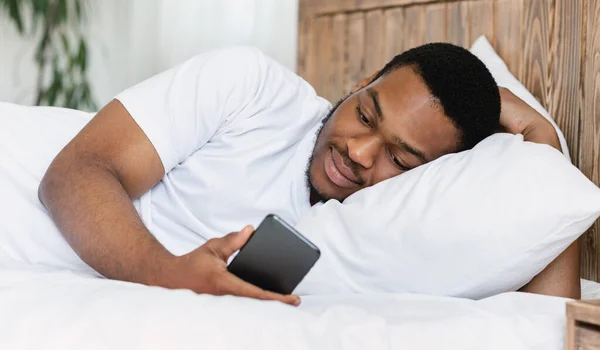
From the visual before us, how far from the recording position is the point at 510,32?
1.70m

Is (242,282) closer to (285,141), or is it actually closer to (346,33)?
(285,141)

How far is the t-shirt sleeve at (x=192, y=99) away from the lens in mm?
1232

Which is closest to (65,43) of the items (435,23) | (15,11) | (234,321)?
(15,11)

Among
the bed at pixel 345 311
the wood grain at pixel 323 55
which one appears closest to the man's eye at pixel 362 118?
the bed at pixel 345 311

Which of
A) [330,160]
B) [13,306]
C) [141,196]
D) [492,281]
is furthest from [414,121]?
[13,306]

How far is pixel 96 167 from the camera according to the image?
1133 mm

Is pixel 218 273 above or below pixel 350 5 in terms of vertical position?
below

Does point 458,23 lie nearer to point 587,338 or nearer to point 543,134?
point 543,134

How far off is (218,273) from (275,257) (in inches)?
3.0

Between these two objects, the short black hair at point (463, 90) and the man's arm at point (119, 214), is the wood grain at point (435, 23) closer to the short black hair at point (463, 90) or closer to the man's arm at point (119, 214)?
the short black hair at point (463, 90)

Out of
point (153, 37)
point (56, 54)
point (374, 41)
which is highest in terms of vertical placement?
point (374, 41)

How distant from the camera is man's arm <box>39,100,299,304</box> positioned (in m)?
0.89

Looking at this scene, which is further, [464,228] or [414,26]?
[414,26]

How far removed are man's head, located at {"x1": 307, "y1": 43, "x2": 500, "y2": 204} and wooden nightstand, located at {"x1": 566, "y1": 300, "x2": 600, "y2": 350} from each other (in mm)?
535
